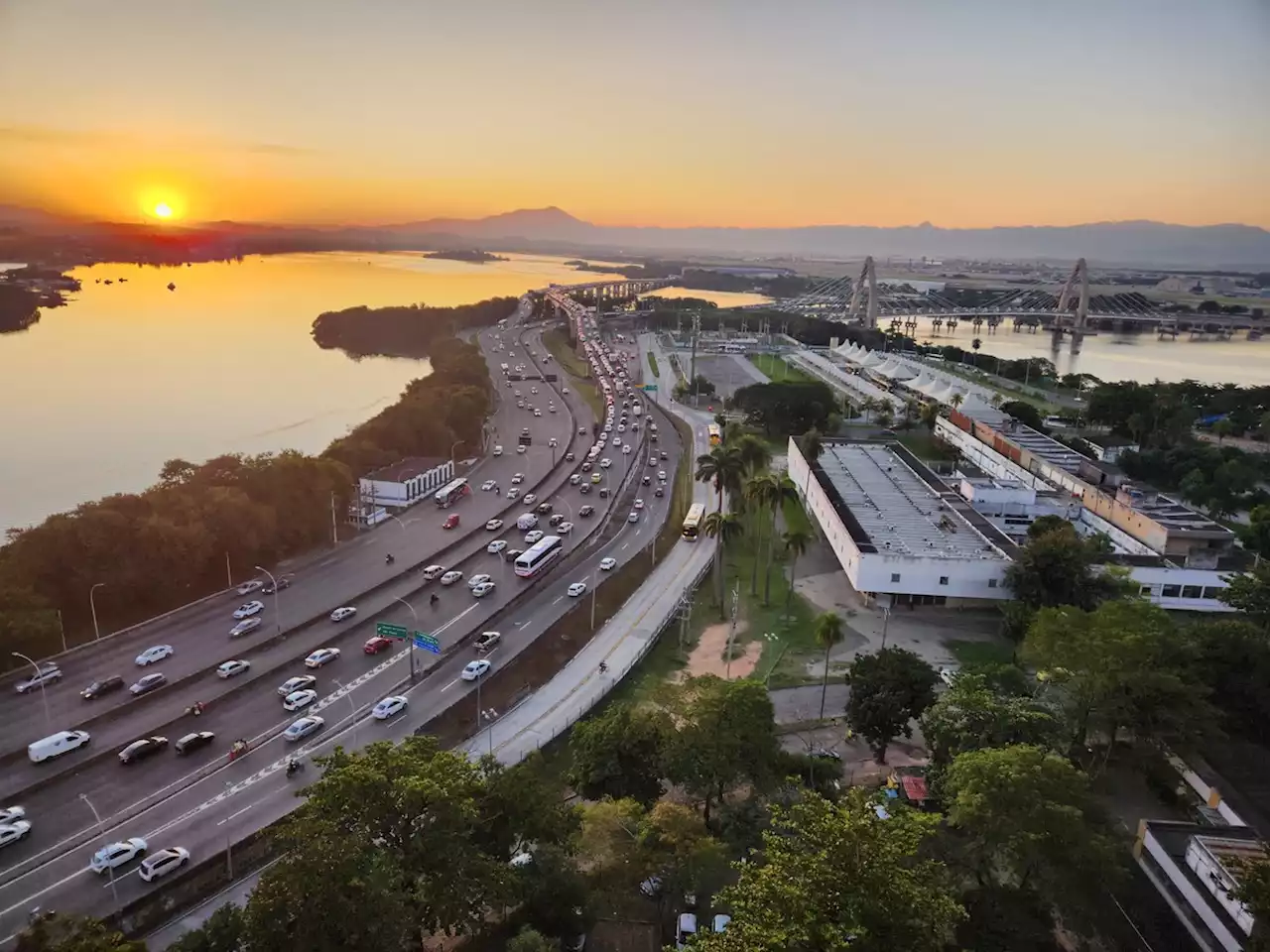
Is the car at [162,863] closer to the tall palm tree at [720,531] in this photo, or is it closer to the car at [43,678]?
the car at [43,678]

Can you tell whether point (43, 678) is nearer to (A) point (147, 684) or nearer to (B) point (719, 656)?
(A) point (147, 684)

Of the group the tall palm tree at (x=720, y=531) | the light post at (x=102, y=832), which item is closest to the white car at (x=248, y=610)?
the light post at (x=102, y=832)

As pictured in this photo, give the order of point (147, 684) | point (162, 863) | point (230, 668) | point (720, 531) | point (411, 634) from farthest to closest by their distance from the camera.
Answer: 1. point (720, 531)
2. point (230, 668)
3. point (147, 684)
4. point (411, 634)
5. point (162, 863)

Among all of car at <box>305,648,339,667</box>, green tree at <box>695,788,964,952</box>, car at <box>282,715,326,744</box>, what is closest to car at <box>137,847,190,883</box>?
car at <box>282,715,326,744</box>

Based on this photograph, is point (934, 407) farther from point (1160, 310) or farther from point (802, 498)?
point (1160, 310)

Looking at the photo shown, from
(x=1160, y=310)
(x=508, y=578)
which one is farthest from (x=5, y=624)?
(x=1160, y=310)

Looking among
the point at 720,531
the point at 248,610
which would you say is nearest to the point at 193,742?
the point at 248,610

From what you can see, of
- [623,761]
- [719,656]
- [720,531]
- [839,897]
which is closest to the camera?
[839,897]

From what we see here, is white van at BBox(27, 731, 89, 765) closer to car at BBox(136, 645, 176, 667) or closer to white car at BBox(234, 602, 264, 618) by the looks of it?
car at BBox(136, 645, 176, 667)
